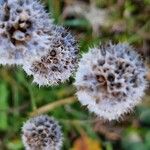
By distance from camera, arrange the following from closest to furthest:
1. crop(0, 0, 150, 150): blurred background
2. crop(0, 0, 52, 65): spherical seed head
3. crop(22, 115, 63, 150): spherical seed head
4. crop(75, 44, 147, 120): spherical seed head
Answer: crop(0, 0, 52, 65): spherical seed head < crop(75, 44, 147, 120): spherical seed head < crop(22, 115, 63, 150): spherical seed head < crop(0, 0, 150, 150): blurred background

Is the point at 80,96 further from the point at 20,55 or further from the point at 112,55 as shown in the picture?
the point at 20,55

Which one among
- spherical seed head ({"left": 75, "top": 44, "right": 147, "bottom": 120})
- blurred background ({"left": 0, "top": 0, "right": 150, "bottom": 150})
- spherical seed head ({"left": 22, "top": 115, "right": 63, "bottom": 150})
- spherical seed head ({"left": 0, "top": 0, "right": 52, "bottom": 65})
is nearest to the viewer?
spherical seed head ({"left": 0, "top": 0, "right": 52, "bottom": 65})

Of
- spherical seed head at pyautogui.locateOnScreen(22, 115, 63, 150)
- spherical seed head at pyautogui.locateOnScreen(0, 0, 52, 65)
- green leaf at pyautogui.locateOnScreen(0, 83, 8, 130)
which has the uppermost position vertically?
green leaf at pyautogui.locateOnScreen(0, 83, 8, 130)

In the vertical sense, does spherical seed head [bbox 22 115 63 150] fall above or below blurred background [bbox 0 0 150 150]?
below

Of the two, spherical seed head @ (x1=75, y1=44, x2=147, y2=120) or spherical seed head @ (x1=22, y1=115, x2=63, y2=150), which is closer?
spherical seed head @ (x1=75, y1=44, x2=147, y2=120)

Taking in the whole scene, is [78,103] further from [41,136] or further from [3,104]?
[41,136]

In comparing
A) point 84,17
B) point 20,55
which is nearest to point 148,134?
point 84,17

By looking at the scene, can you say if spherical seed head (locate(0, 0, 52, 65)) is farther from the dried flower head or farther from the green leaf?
the green leaf

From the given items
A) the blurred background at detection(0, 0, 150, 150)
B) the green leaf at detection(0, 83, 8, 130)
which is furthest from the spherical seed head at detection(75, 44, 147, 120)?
the green leaf at detection(0, 83, 8, 130)
